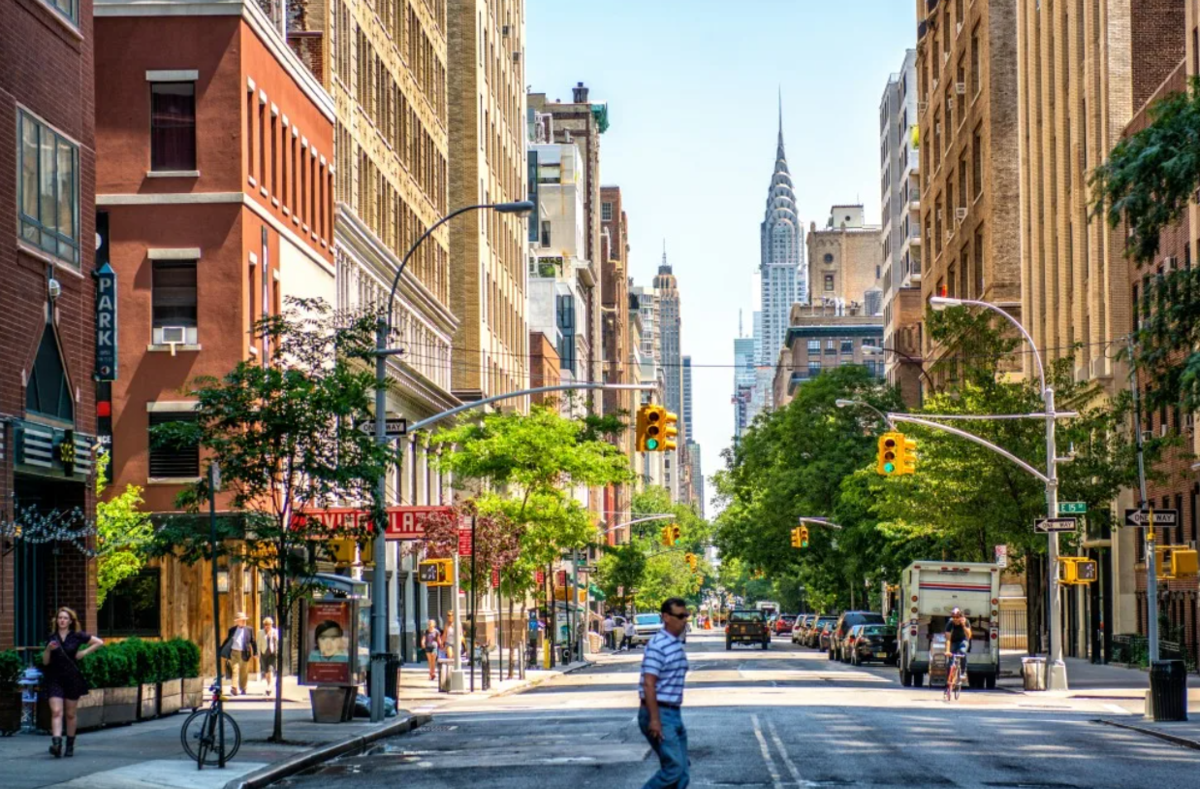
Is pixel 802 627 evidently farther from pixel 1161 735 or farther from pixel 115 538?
pixel 1161 735

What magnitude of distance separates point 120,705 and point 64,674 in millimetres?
6351

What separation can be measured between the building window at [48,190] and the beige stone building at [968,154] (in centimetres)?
5226

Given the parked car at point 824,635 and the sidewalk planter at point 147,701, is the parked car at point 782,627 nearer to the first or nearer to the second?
the parked car at point 824,635

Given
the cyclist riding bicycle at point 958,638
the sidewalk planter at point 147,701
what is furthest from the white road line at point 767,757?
the cyclist riding bicycle at point 958,638

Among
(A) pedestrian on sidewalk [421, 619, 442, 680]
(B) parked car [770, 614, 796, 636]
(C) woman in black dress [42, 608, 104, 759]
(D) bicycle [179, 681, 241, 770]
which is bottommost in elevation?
(B) parked car [770, 614, 796, 636]

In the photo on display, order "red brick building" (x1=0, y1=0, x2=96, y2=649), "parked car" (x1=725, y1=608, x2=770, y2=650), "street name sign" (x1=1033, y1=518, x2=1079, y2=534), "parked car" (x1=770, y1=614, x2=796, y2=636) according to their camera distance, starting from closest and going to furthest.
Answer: "red brick building" (x1=0, y1=0, x2=96, y2=649) → "street name sign" (x1=1033, y1=518, x2=1079, y2=534) → "parked car" (x1=725, y1=608, x2=770, y2=650) → "parked car" (x1=770, y1=614, x2=796, y2=636)

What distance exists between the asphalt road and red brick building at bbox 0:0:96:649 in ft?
21.5

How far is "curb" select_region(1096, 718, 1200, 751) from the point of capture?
92.8ft

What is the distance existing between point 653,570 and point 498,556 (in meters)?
90.8

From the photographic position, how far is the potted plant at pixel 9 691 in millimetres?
27297

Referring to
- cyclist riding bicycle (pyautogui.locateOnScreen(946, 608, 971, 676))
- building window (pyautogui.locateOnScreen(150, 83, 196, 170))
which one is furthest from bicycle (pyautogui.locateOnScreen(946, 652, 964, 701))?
building window (pyautogui.locateOnScreen(150, 83, 196, 170))

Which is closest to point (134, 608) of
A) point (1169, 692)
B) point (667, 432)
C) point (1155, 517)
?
point (667, 432)

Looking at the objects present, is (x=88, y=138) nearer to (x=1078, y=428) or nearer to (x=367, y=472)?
(x=367, y=472)

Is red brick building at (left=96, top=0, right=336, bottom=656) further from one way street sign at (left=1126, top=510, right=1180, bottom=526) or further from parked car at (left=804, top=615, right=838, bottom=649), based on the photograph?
parked car at (left=804, top=615, right=838, bottom=649)
